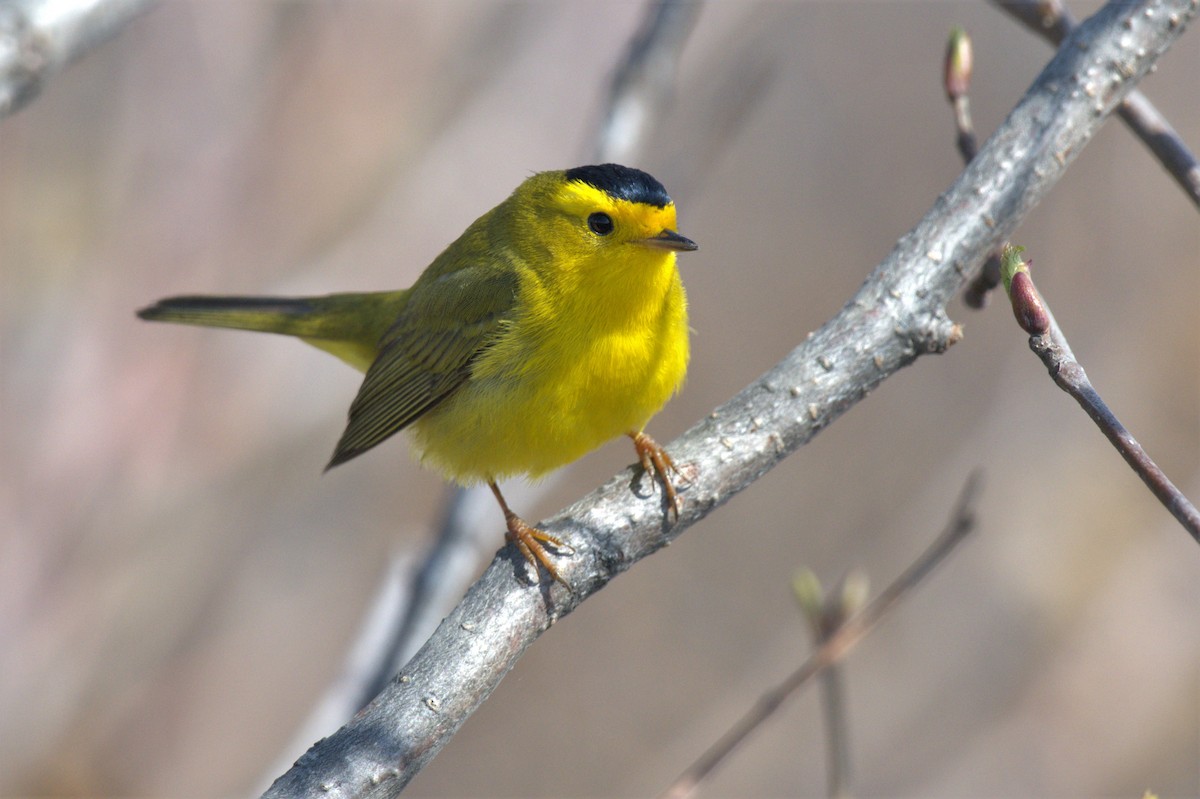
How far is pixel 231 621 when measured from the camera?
521 centimetres

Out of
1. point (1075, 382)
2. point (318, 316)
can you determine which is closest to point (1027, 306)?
point (1075, 382)

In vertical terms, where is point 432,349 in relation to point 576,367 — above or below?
above

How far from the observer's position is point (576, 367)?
138 inches

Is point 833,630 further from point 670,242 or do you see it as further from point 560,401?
point 670,242

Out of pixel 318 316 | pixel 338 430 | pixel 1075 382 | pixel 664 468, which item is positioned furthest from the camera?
pixel 338 430

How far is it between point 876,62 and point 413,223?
5078 mm

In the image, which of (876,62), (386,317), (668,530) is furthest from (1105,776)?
(876,62)

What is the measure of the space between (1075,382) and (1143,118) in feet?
5.53

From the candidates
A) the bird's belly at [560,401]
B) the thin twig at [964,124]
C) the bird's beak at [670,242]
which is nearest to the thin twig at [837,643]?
the thin twig at [964,124]

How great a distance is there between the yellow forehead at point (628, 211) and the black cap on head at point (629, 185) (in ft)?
0.04

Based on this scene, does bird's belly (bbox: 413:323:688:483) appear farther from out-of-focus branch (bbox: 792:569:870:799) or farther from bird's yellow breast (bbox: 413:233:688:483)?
out-of-focus branch (bbox: 792:569:870:799)

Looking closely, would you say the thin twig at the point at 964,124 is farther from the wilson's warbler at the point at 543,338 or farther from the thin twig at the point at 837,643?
the wilson's warbler at the point at 543,338

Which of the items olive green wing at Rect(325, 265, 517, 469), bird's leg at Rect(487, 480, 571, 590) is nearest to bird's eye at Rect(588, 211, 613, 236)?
olive green wing at Rect(325, 265, 517, 469)

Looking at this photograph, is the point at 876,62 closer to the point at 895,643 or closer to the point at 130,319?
the point at 895,643
